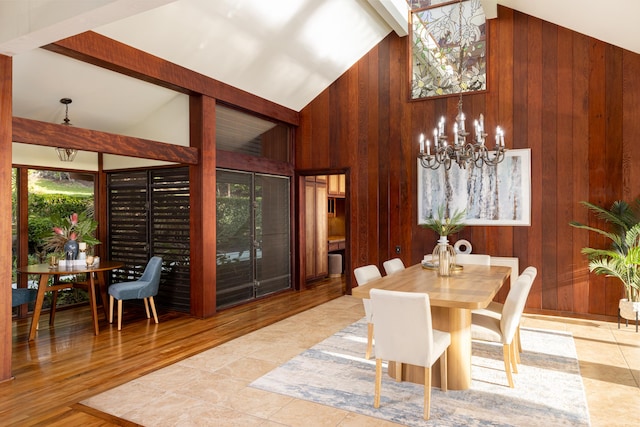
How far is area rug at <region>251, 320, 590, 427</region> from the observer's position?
2.52m

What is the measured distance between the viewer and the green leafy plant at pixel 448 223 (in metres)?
5.54

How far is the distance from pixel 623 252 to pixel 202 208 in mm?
4930

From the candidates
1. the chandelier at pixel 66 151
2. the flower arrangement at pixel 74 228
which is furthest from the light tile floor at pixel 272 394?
the chandelier at pixel 66 151

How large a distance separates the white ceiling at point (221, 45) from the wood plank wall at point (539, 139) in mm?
334

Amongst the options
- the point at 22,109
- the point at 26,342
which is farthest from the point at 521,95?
the point at 26,342

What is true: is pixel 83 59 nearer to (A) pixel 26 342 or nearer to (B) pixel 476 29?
(A) pixel 26 342

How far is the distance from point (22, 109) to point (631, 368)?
6.38m

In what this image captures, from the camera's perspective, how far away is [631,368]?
131 inches

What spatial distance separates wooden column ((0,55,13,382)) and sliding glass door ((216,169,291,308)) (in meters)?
2.40

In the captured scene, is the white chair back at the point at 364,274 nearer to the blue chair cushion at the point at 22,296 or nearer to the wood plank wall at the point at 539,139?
the wood plank wall at the point at 539,139

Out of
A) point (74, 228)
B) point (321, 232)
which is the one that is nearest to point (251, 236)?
point (321, 232)

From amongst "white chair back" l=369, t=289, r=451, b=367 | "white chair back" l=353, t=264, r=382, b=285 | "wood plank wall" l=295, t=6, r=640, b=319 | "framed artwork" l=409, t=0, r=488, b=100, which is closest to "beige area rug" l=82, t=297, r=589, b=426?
"white chair back" l=369, t=289, r=451, b=367

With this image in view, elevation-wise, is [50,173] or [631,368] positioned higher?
[50,173]

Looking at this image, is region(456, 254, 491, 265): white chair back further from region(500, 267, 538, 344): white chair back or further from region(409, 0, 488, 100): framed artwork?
region(409, 0, 488, 100): framed artwork
